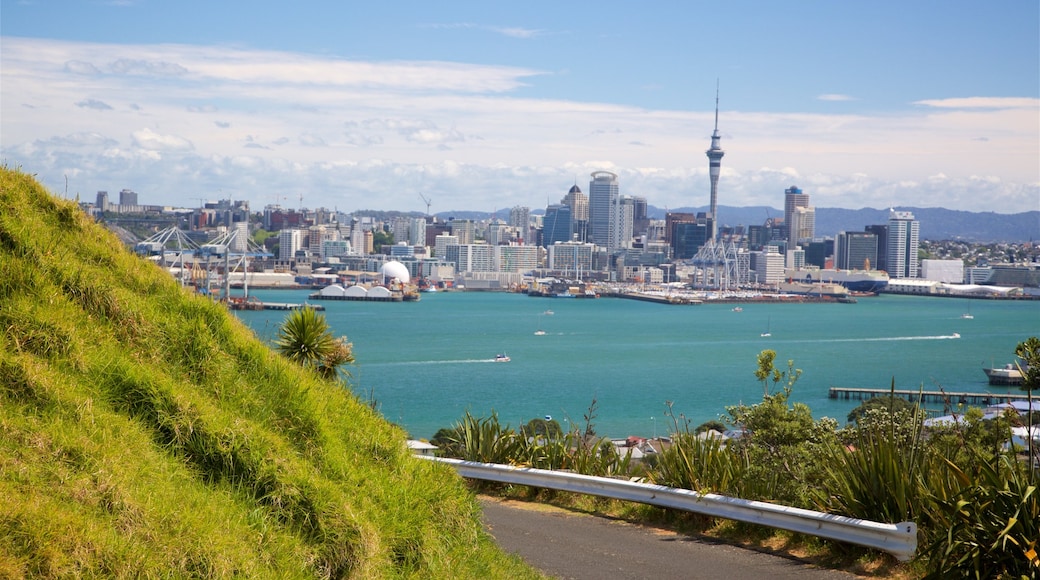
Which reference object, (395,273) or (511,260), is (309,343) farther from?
(511,260)

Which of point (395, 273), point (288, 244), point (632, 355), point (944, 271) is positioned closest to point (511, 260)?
point (288, 244)

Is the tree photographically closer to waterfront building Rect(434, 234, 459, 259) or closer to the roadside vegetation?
the roadside vegetation

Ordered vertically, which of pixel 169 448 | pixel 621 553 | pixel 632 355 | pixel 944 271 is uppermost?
pixel 169 448

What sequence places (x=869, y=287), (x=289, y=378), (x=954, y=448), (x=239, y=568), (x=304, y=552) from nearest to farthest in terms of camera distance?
(x=239, y=568), (x=304, y=552), (x=289, y=378), (x=954, y=448), (x=869, y=287)

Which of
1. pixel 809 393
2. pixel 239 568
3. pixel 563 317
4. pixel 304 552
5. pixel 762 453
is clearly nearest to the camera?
pixel 239 568

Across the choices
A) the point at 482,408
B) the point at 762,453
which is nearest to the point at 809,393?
the point at 482,408

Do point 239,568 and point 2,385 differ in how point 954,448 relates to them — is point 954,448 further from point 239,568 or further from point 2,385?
point 2,385

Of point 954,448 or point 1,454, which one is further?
point 954,448
